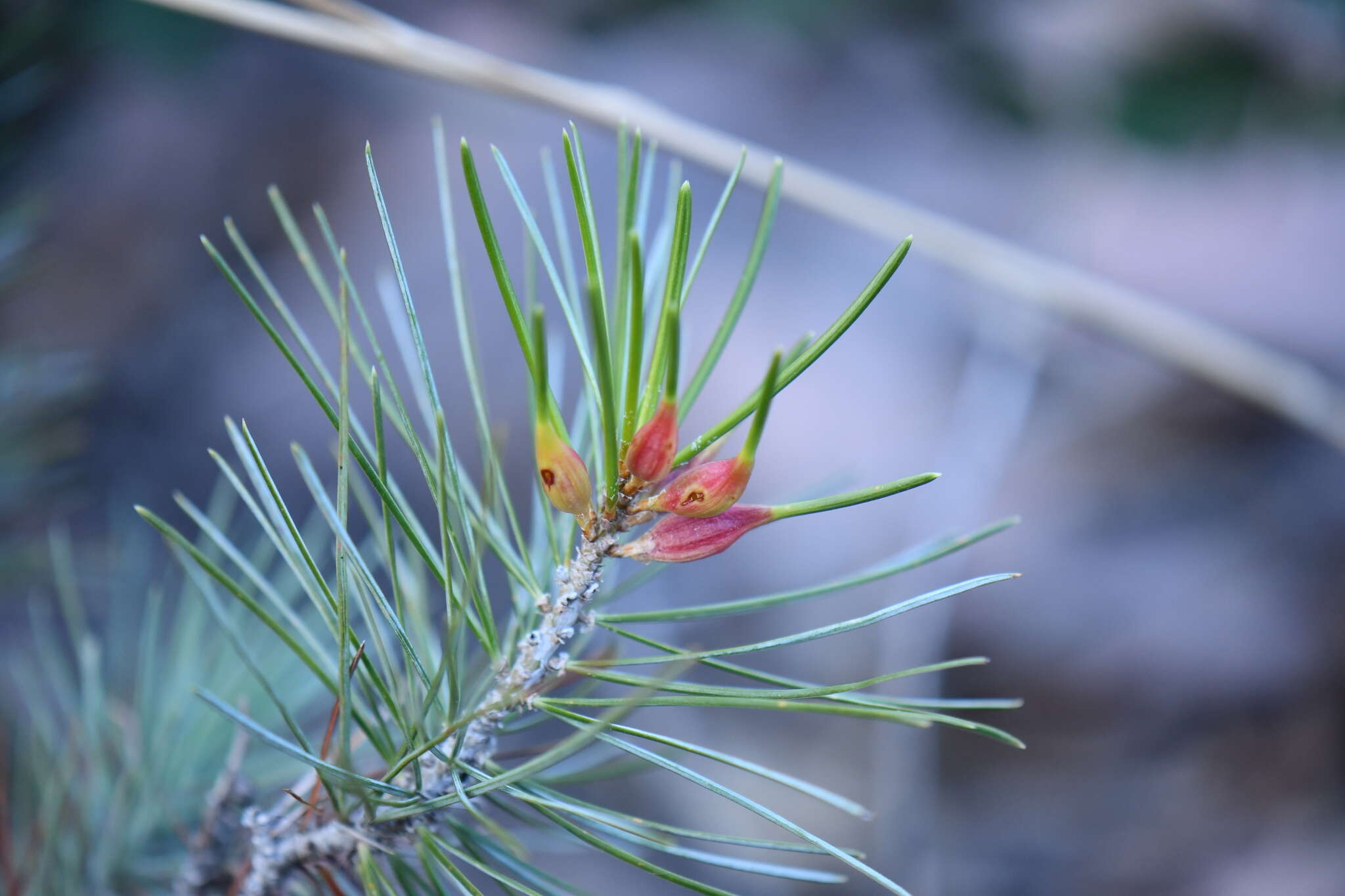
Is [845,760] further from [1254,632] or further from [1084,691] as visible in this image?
[1254,632]

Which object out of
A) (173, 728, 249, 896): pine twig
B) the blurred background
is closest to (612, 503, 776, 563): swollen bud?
(173, 728, 249, 896): pine twig

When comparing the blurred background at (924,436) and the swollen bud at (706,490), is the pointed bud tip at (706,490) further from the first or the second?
the blurred background at (924,436)

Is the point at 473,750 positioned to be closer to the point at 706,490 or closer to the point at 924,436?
the point at 706,490

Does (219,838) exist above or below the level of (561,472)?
below

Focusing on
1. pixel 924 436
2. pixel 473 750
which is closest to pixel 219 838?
pixel 473 750

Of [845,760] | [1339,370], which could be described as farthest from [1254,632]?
[845,760]

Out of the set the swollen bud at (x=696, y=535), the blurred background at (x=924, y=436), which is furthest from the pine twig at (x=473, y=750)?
the blurred background at (x=924, y=436)
